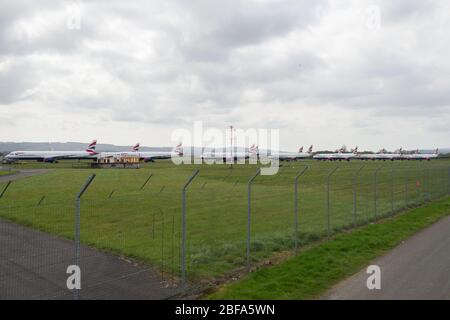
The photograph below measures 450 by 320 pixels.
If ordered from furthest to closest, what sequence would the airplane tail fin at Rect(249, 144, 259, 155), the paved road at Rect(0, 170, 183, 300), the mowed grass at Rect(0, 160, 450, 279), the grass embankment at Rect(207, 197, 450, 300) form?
1. the airplane tail fin at Rect(249, 144, 259, 155)
2. the mowed grass at Rect(0, 160, 450, 279)
3. the grass embankment at Rect(207, 197, 450, 300)
4. the paved road at Rect(0, 170, 183, 300)

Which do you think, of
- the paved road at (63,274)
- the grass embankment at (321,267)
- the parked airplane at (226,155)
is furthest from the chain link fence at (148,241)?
the parked airplane at (226,155)

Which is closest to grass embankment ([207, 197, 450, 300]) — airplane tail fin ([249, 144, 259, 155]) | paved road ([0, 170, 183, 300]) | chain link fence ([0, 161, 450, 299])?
chain link fence ([0, 161, 450, 299])

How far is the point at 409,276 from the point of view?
29.0 ft

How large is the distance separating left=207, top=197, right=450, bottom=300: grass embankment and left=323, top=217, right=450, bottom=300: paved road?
12.5 inches

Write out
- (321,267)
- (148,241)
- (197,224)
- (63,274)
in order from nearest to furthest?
(63,274) → (321,267) → (148,241) → (197,224)

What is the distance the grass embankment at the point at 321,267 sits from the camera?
787cm

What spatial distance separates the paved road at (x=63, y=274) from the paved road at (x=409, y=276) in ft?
11.7

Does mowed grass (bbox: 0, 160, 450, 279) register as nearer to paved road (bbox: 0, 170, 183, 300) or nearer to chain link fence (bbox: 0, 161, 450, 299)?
chain link fence (bbox: 0, 161, 450, 299)

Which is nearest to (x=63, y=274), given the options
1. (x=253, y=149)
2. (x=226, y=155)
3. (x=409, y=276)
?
(x=409, y=276)

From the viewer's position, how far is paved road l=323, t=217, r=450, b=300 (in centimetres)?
769

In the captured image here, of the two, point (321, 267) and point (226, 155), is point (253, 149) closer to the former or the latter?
point (226, 155)

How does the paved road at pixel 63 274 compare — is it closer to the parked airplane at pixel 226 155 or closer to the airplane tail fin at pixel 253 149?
the parked airplane at pixel 226 155

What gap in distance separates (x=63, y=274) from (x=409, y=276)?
7386 mm
